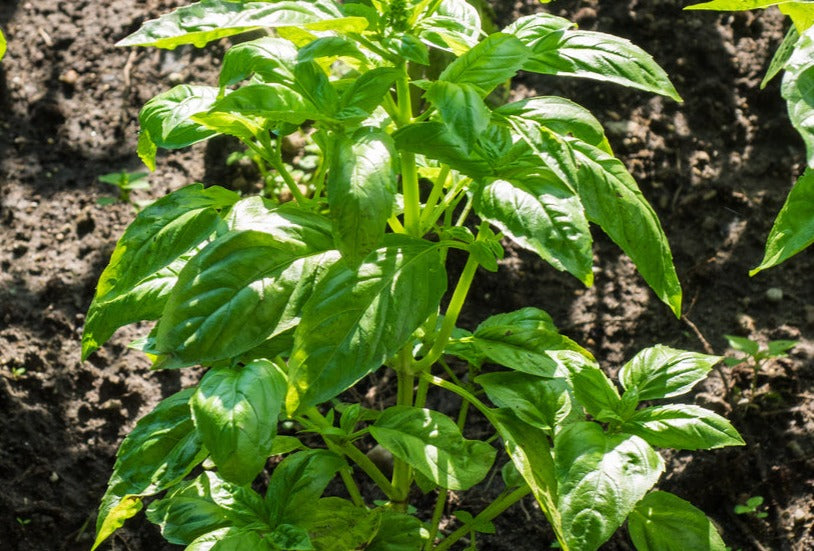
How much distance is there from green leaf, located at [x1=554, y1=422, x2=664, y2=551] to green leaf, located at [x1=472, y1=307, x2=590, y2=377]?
169 mm

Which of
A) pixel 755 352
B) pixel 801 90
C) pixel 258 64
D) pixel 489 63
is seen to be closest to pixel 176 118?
pixel 258 64

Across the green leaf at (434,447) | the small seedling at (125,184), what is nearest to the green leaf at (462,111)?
the green leaf at (434,447)

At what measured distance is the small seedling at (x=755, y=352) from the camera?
7.79 ft

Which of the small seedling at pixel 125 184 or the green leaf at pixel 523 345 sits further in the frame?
the small seedling at pixel 125 184

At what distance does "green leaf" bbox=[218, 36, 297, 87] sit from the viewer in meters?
1.46

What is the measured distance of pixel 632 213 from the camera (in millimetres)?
1468

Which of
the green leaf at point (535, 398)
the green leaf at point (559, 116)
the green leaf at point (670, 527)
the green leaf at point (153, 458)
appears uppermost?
the green leaf at point (559, 116)

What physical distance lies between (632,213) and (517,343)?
1.30 ft

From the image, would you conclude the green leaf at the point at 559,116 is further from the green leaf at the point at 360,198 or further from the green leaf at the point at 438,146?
the green leaf at the point at 360,198

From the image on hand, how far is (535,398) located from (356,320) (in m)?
0.45

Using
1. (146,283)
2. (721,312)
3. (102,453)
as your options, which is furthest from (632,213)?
(102,453)

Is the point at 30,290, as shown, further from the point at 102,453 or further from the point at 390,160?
the point at 390,160

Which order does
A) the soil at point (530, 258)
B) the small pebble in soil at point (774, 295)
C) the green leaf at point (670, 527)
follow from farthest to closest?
the small pebble in soil at point (774, 295) → the soil at point (530, 258) → the green leaf at point (670, 527)

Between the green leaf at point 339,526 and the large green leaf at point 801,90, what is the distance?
40.2 inches
